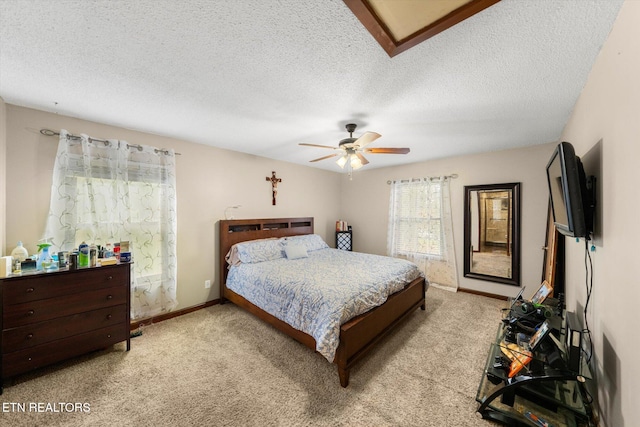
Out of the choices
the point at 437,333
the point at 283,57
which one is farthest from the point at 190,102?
the point at 437,333

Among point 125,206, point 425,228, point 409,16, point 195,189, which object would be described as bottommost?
point 425,228

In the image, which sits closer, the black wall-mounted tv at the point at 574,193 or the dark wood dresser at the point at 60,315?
the black wall-mounted tv at the point at 574,193

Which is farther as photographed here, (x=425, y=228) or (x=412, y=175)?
(x=412, y=175)

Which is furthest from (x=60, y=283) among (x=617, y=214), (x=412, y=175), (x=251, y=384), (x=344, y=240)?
(x=412, y=175)

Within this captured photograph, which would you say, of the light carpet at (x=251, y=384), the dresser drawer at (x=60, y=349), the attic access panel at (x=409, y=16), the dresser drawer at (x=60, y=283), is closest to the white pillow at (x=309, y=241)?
the light carpet at (x=251, y=384)

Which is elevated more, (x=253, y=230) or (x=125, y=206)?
(x=125, y=206)

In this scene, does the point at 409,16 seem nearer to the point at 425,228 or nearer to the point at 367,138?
the point at 367,138

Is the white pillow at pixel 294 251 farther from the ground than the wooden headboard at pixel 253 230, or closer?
closer

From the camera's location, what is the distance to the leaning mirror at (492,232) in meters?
3.54

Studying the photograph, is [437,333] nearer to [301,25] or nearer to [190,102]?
[301,25]

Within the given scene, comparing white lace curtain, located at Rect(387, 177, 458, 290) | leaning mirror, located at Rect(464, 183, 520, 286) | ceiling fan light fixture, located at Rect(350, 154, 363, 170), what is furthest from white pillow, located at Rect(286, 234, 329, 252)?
leaning mirror, located at Rect(464, 183, 520, 286)

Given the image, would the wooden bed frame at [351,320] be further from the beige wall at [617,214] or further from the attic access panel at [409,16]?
the attic access panel at [409,16]

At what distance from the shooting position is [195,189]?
3.34 meters

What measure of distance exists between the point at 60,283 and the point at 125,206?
980 mm
